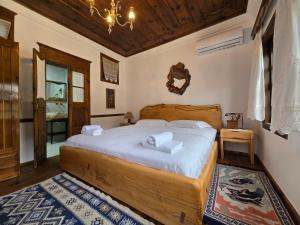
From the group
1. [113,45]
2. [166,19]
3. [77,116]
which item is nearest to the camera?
[166,19]

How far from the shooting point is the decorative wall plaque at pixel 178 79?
11.8 ft

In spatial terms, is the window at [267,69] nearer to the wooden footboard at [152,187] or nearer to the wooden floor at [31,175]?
the wooden footboard at [152,187]

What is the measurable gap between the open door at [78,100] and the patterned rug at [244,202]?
111 inches

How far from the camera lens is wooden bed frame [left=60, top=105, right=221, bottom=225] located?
3.78ft

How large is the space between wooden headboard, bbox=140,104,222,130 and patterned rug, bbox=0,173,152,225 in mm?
2414

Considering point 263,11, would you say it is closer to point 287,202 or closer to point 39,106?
point 287,202

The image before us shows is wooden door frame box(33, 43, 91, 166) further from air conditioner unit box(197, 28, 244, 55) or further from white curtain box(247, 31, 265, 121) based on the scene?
white curtain box(247, 31, 265, 121)

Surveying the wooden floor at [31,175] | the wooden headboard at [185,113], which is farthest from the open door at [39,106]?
the wooden headboard at [185,113]

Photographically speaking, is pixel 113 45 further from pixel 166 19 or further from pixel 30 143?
pixel 30 143

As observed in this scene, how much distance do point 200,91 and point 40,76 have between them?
3218 mm

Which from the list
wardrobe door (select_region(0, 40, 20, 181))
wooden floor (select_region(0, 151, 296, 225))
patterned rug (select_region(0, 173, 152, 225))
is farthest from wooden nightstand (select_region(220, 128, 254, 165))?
wardrobe door (select_region(0, 40, 20, 181))

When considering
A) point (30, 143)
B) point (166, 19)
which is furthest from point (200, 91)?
point (30, 143)

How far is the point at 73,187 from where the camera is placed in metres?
1.82

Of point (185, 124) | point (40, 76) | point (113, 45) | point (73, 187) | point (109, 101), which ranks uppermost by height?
point (113, 45)
